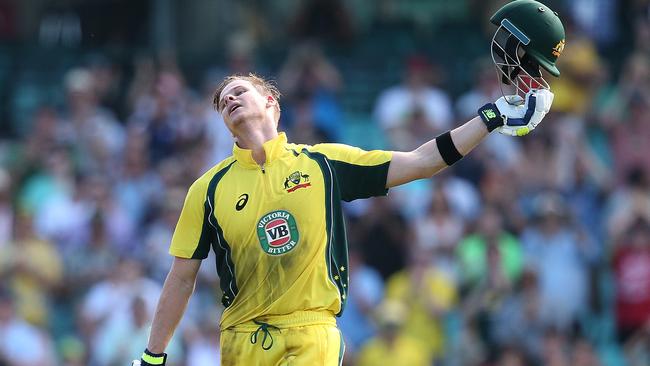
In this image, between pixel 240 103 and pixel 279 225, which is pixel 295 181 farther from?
pixel 240 103

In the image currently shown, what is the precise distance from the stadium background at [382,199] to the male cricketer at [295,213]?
460 centimetres

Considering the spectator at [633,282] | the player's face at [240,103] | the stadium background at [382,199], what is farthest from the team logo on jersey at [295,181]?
the spectator at [633,282]

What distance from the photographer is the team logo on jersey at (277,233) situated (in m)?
6.70

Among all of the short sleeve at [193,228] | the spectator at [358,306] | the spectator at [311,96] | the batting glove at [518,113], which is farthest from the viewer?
the spectator at [311,96]

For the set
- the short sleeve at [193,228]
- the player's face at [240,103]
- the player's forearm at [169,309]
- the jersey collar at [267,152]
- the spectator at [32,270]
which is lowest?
the player's forearm at [169,309]

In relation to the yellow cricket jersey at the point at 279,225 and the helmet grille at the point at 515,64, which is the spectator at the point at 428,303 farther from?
the helmet grille at the point at 515,64

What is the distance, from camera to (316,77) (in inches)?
571

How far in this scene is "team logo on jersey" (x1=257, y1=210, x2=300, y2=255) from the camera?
6703 mm

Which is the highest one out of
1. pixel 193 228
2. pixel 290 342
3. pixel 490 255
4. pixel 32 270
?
pixel 32 270

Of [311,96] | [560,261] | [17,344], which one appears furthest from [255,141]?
[311,96]

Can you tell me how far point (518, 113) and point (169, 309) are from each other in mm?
1998

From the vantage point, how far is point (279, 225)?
6.71 metres

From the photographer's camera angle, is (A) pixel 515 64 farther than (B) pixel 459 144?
Yes

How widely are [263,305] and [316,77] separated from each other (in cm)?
793
